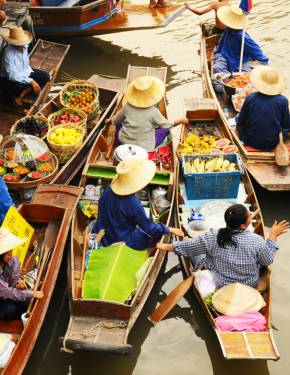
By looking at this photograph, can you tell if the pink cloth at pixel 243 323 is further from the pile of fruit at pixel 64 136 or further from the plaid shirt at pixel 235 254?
the pile of fruit at pixel 64 136

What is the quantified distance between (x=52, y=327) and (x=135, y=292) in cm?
120

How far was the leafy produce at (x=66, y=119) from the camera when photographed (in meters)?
7.50

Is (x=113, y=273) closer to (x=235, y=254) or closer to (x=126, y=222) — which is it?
(x=126, y=222)

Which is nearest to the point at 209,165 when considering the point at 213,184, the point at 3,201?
the point at 213,184

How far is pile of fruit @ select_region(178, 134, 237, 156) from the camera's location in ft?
22.2

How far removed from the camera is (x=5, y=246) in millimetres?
4578

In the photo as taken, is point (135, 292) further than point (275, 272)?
No

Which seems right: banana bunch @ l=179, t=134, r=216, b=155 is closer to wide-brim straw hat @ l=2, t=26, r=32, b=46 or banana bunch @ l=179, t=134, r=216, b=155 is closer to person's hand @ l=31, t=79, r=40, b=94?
person's hand @ l=31, t=79, r=40, b=94

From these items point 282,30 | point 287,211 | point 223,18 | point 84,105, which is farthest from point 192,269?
point 282,30

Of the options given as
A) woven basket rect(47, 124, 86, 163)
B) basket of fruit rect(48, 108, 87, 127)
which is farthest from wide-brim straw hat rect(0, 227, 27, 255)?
basket of fruit rect(48, 108, 87, 127)

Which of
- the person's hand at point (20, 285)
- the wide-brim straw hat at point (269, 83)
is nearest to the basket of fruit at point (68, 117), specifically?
the wide-brim straw hat at point (269, 83)

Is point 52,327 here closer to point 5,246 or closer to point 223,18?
point 5,246

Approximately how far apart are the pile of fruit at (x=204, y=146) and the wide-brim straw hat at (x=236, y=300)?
2289 millimetres

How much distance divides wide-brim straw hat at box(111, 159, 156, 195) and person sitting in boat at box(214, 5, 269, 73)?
4.06 m
